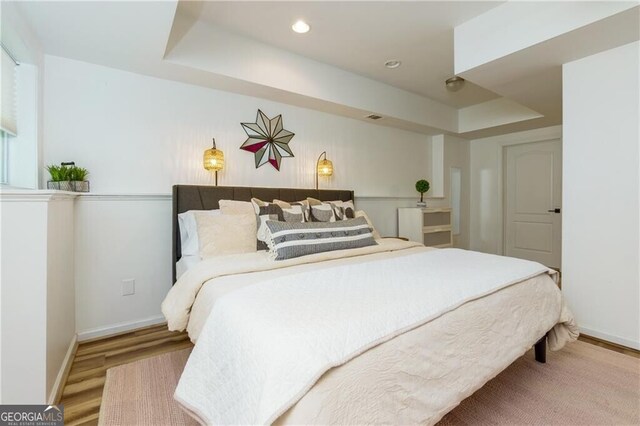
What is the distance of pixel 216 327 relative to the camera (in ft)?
3.96

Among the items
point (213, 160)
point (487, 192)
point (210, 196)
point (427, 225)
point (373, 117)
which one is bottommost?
point (427, 225)

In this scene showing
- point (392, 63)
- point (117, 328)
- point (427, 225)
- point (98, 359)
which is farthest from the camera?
point (427, 225)

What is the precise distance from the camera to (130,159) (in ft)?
8.27

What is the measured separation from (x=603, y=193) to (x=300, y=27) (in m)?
2.67

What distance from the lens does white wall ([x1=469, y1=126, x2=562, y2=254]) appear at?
492 cm

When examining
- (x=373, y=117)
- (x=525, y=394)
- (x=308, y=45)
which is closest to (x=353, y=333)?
(x=525, y=394)

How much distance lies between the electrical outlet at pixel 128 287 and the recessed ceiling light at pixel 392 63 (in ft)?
10.2

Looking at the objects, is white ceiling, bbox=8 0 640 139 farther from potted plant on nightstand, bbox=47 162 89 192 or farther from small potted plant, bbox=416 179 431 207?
small potted plant, bbox=416 179 431 207

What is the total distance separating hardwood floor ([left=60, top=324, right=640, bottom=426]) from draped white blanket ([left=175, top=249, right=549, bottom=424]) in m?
0.78

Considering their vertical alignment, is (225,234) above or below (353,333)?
above

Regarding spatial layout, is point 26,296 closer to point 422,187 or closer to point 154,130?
point 154,130

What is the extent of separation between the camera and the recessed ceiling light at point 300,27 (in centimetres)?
242

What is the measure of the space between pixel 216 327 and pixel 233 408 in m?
0.31

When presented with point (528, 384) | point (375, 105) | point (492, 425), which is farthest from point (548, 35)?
point (492, 425)
